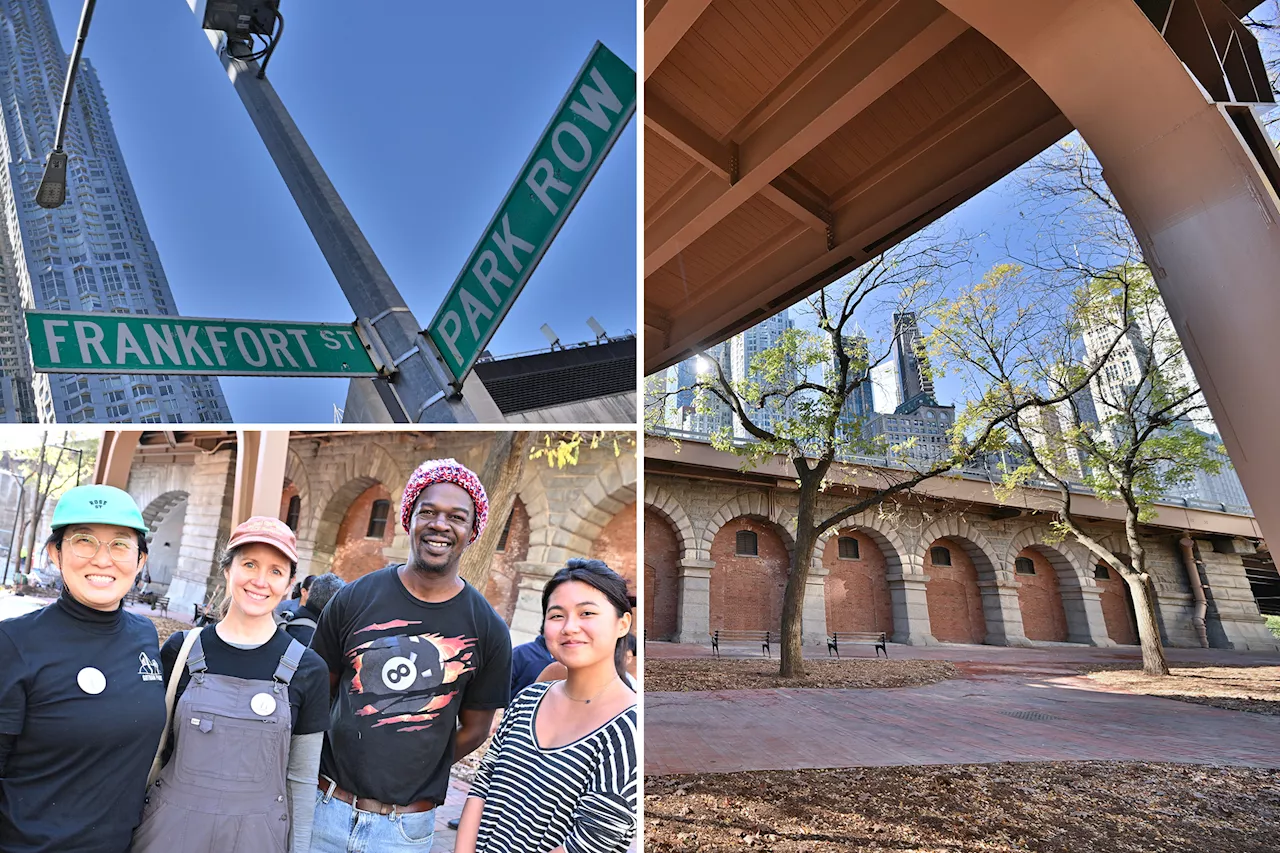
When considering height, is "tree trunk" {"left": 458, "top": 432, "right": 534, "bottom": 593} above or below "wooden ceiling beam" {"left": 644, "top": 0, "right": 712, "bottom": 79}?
below

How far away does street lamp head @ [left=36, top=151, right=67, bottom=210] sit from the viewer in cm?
478

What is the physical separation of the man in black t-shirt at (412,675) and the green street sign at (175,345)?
84cm

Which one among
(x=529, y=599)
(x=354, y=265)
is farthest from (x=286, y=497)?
(x=354, y=265)

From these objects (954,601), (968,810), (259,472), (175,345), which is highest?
(954,601)

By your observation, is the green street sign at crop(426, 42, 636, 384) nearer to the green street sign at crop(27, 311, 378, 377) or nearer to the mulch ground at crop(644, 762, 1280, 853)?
the green street sign at crop(27, 311, 378, 377)

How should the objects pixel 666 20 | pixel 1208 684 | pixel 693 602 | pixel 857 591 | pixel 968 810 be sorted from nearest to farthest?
pixel 666 20, pixel 968 810, pixel 1208 684, pixel 693 602, pixel 857 591

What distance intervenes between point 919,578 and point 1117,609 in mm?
11372

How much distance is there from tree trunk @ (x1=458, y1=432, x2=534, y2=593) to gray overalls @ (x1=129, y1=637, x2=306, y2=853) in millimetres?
681

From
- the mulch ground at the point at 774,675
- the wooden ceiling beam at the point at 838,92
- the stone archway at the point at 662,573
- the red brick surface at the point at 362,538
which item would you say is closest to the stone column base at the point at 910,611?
the mulch ground at the point at 774,675

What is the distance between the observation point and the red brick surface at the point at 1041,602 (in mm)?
28672

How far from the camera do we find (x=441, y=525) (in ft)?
7.04

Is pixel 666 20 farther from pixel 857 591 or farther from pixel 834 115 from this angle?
pixel 857 591

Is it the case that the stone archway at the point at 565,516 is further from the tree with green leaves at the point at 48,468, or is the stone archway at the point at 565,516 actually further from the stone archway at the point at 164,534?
the tree with green leaves at the point at 48,468

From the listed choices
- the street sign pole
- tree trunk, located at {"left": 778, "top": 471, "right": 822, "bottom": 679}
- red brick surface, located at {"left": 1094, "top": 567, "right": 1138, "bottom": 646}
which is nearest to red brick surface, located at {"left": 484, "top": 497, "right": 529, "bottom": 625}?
the street sign pole
